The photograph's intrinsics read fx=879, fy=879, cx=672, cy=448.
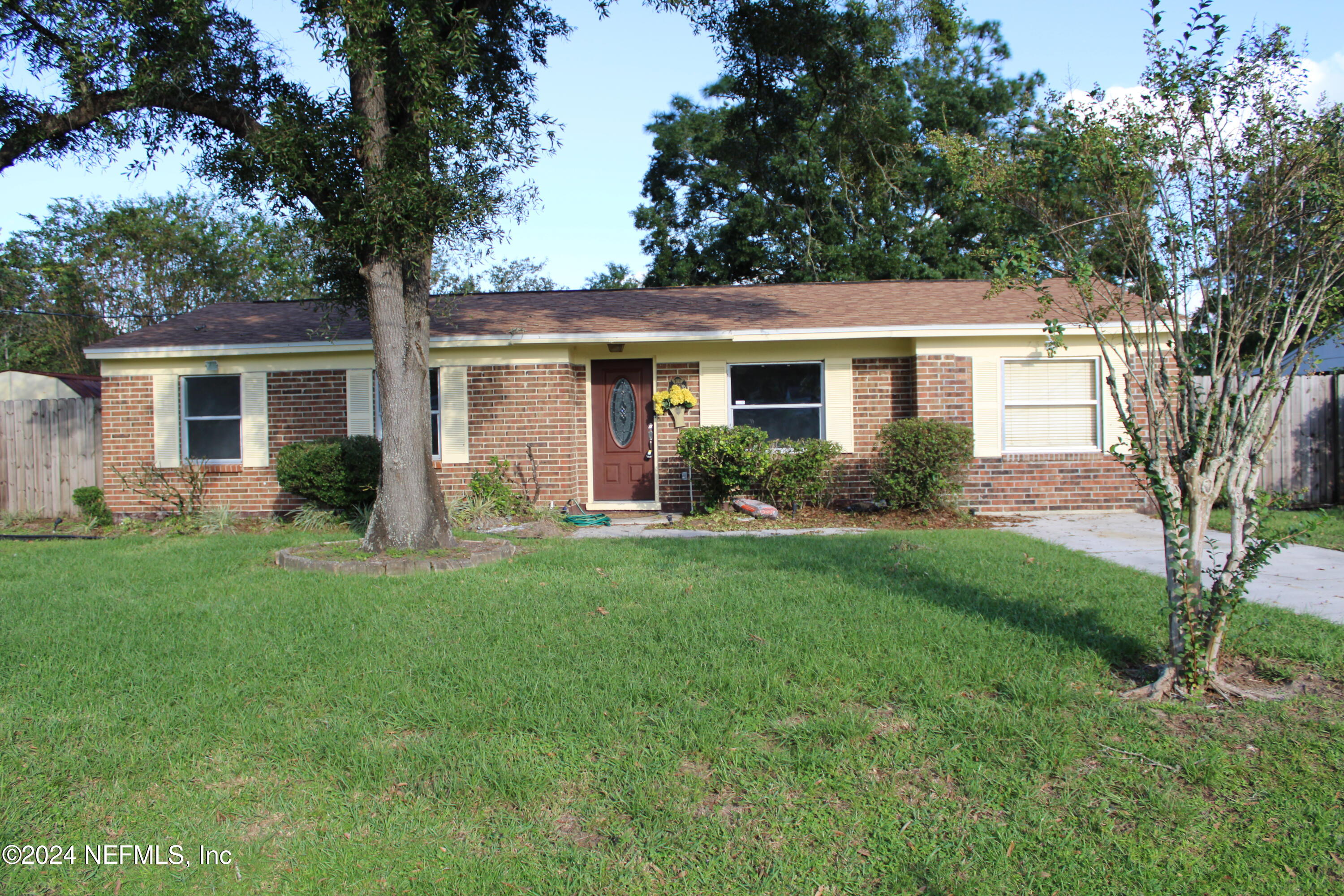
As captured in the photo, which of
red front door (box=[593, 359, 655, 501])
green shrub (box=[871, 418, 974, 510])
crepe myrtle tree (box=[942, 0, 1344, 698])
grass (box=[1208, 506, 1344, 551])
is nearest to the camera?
crepe myrtle tree (box=[942, 0, 1344, 698])


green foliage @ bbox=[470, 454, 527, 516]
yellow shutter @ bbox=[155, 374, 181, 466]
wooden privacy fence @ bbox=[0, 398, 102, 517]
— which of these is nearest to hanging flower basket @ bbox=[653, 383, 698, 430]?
green foliage @ bbox=[470, 454, 527, 516]

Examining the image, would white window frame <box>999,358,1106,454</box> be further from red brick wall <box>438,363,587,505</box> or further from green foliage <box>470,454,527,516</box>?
green foliage <box>470,454,527,516</box>

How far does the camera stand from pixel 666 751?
142 inches

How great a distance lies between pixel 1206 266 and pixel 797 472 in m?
7.11

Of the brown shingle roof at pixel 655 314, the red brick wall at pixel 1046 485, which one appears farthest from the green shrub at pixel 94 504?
the red brick wall at pixel 1046 485

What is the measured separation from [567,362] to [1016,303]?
640cm

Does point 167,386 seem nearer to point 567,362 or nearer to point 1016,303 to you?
point 567,362

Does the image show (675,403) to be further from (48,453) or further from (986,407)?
(48,453)

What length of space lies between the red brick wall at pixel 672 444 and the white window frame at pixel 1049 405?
4068mm

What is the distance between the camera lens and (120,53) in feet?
25.8

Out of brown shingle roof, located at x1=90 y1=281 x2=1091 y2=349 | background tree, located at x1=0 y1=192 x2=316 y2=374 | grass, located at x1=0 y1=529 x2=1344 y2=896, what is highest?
background tree, located at x1=0 y1=192 x2=316 y2=374

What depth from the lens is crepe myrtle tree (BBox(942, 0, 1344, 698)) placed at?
13.3ft

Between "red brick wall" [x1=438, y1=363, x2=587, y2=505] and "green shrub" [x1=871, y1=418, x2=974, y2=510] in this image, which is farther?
"red brick wall" [x1=438, y1=363, x2=587, y2=505]

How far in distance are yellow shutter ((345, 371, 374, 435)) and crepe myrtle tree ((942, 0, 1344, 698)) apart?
31.7ft
